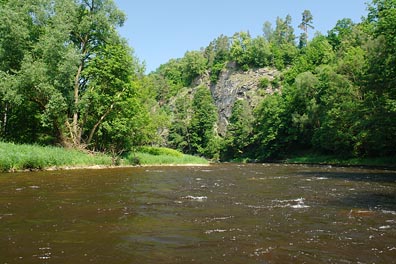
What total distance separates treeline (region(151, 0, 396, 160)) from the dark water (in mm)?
25132

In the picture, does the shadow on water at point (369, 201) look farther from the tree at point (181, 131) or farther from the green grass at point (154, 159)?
the tree at point (181, 131)

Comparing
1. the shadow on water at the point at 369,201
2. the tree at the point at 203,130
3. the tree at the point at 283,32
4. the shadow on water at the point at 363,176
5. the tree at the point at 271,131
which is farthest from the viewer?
the tree at the point at 283,32

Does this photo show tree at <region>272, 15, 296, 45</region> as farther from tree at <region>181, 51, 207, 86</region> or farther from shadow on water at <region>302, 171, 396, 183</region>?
shadow on water at <region>302, 171, 396, 183</region>

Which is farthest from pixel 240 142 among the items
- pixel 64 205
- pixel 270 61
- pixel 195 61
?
pixel 64 205

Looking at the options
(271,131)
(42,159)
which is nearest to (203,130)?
(271,131)

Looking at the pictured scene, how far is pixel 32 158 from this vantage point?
901 inches

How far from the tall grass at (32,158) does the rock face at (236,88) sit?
76890mm

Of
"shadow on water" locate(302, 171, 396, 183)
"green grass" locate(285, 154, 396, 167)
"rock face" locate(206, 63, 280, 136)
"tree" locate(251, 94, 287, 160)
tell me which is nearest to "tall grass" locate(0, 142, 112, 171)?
"shadow on water" locate(302, 171, 396, 183)

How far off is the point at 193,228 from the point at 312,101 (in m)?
60.1

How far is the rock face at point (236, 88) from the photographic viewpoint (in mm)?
104562

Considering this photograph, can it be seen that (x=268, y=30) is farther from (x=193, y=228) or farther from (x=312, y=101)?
(x=193, y=228)

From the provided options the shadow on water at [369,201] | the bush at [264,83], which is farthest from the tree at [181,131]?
the shadow on water at [369,201]

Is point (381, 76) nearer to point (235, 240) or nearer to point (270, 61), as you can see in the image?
point (235, 240)

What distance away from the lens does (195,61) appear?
129500mm
